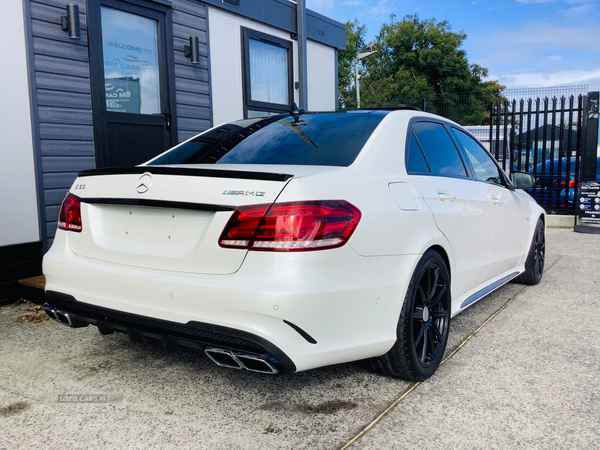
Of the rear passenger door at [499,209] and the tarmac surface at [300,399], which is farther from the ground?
the rear passenger door at [499,209]

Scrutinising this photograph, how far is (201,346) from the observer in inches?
90.4

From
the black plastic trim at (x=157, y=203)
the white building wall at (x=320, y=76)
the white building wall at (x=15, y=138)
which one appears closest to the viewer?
the black plastic trim at (x=157, y=203)

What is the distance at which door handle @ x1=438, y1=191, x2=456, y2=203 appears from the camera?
10.3 feet

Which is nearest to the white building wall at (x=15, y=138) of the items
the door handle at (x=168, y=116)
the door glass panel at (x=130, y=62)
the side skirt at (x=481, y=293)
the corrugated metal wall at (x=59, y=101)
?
the corrugated metal wall at (x=59, y=101)

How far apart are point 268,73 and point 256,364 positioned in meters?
6.68

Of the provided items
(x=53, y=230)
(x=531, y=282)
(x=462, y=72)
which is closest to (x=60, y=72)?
(x=53, y=230)

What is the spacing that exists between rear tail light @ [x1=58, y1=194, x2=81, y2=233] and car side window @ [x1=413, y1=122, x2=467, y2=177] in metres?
1.97

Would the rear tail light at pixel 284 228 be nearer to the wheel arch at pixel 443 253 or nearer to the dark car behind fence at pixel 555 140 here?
the wheel arch at pixel 443 253

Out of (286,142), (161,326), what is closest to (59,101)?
(286,142)

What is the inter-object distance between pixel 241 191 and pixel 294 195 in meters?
0.23

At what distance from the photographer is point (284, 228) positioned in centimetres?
219

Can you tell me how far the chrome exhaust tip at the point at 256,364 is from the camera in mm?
2188

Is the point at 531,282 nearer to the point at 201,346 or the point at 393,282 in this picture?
the point at 393,282

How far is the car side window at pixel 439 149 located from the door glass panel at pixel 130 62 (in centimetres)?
367
